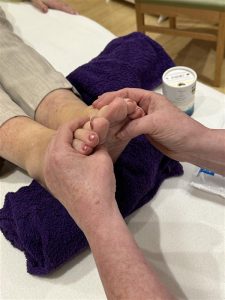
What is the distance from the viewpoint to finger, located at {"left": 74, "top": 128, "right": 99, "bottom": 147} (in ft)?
2.25

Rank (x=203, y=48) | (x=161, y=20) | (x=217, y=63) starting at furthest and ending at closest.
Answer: (x=161, y=20) → (x=203, y=48) → (x=217, y=63)

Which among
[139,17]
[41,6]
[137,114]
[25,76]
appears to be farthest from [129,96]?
[139,17]

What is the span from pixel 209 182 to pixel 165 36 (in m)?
1.49

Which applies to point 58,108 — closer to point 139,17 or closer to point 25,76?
point 25,76

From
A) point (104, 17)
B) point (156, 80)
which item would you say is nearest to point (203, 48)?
point (104, 17)

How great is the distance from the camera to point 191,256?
792mm

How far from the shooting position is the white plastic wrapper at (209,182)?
0.89 metres

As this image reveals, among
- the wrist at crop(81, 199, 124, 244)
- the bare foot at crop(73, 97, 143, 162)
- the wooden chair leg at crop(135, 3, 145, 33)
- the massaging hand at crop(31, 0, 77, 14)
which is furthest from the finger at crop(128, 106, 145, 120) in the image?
the wooden chair leg at crop(135, 3, 145, 33)

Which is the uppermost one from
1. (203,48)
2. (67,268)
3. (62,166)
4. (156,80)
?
(62,166)

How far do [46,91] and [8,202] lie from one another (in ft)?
1.02

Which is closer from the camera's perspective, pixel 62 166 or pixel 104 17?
pixel 62 166

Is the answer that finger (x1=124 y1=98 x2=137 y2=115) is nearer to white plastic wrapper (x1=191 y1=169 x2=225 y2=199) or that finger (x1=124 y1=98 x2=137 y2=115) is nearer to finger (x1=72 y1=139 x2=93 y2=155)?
finger (x1=72 y1=139 x2=93 y2=155)

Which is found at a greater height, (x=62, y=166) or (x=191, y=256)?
(x=62, y=166)

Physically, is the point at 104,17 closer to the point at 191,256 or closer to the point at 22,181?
the point at 22,181
